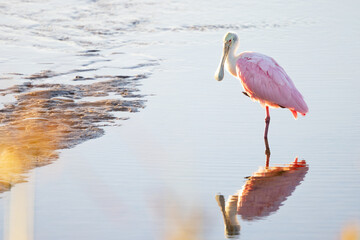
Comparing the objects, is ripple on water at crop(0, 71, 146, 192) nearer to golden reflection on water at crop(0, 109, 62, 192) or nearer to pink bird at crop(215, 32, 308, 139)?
golden reflection on water at crop(0, 109, 62, 192)

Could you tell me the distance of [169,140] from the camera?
27.4 feet

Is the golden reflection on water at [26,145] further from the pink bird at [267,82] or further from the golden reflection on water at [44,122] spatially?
the pink bird at [267,82]

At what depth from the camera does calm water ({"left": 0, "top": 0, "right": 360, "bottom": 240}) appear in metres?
5.82

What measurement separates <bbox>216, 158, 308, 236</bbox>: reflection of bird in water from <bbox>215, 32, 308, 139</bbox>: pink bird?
1615mm

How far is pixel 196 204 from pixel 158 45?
9.59m

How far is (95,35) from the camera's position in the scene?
17.0 metres

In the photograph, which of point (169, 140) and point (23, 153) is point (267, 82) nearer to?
point (169, 140)

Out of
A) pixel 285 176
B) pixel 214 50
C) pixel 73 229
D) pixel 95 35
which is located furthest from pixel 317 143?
pixel 95 35

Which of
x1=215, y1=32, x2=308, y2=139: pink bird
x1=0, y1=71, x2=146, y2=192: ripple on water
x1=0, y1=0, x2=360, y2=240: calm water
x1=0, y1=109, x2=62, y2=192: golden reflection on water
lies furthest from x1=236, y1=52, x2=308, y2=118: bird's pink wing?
x1=0, y1=109, x2=62, y2=192: golden reflection on water

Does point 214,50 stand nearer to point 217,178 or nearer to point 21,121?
point 21,121

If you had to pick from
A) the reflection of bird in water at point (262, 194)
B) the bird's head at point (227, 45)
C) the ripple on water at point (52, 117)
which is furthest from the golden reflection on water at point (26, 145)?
the bird's head at point (227, 45)

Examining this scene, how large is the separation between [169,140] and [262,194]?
80.6 inches

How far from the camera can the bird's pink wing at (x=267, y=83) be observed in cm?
910

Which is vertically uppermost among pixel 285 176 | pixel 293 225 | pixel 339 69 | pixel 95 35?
pixel 95 35
